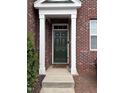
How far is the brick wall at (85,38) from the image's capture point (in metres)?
11.8

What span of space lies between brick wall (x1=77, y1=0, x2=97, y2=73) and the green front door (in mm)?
1808

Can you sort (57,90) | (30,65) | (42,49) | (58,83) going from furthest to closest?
(42,49)
(58,83)
(57,90)
(30,65)

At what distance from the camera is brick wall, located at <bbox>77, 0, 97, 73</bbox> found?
1178cm

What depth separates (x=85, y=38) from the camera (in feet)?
38.9

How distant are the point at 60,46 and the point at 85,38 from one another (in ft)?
7.34

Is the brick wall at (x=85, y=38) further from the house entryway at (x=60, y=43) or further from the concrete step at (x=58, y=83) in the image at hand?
the concrete step at (x=58, y=83)

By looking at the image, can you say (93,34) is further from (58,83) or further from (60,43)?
(58,83)

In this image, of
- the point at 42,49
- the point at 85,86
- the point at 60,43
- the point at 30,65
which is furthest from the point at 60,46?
the point at 30,65

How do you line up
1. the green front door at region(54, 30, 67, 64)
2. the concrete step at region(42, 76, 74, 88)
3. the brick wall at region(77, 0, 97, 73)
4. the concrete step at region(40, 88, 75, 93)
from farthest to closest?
the green front door at region(54, 30, 67, 64)
the brick wall at region(77, 0, 97, 73)
the concrete step at region(42, 76, 74, 88)
the concrete step at region(40, 88, 75, 93)

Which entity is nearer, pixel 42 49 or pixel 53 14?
pixel 42 49

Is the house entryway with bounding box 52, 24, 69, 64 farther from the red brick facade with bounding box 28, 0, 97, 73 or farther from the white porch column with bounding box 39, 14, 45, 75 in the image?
the white porch column with bounding box 39, 14, 45, 75

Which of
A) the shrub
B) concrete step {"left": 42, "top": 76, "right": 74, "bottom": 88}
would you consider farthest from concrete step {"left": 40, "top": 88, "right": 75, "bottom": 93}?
the shrub
